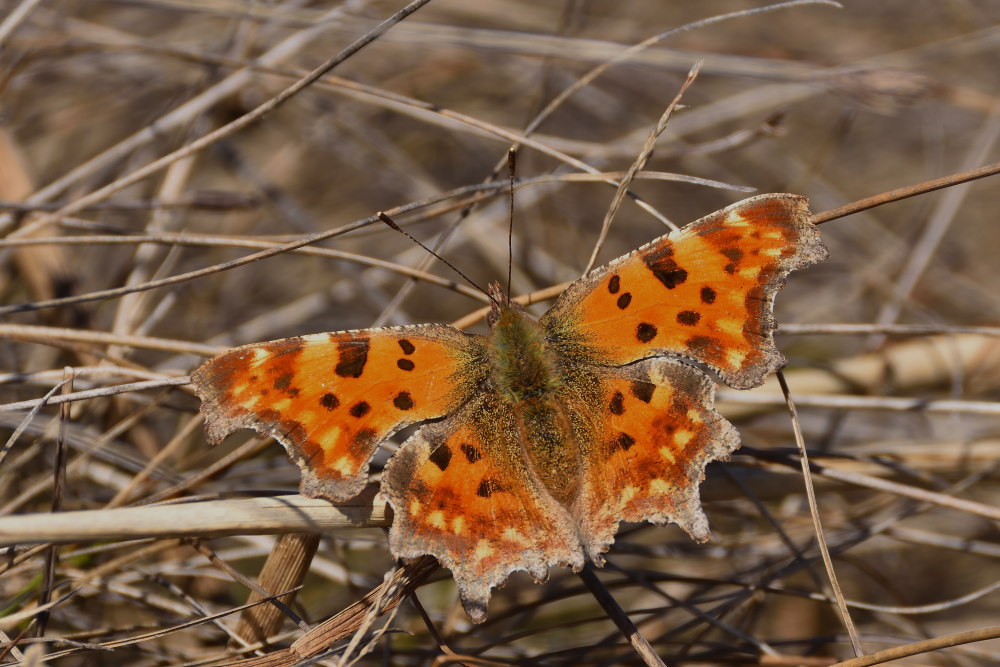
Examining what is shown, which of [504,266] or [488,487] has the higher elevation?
[488,487]

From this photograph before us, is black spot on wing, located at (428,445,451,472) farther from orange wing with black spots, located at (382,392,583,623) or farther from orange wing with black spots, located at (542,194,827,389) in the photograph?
orange wing with black spots, located at (542,194,827,389)

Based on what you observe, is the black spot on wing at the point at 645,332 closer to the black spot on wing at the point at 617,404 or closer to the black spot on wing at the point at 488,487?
the black spot on wing at the point at 617,404

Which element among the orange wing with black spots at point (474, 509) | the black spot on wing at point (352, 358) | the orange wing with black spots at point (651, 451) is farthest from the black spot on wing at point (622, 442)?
the black spot on wing at point (352, 358)

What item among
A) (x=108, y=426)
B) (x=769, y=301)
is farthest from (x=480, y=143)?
(x=769, y=301)

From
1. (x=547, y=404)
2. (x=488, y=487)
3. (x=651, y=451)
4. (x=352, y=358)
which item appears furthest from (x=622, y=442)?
(x=352, y=358)

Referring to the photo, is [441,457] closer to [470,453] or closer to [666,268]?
[470,453]
